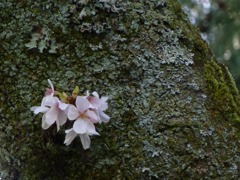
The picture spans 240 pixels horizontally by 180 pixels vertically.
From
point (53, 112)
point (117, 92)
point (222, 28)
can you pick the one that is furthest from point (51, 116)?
point (222, 28)

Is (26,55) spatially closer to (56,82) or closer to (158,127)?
(56,82)

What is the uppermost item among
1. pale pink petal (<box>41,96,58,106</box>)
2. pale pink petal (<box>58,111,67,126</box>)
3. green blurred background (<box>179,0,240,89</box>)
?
pale pink petal (<box>41,96,58,106</box>)

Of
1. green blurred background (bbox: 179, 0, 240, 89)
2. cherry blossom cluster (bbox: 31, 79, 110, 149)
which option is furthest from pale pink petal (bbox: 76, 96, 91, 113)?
green blurred background (bbox: 179, 0, 240, 89)

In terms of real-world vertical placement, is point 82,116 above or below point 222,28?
above

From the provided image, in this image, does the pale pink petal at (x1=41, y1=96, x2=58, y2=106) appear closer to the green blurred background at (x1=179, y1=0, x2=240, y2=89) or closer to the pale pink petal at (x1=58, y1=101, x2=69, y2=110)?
the pale pink petal at (x1=58, y1=101, x2=69, y2=110)

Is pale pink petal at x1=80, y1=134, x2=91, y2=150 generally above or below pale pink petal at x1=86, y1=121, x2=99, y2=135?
below

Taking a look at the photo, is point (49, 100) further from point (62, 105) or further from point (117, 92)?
point (117, 92)

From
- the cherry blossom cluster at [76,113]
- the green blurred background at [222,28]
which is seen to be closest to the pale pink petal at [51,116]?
the cherry blossom cluster at [76,113]
